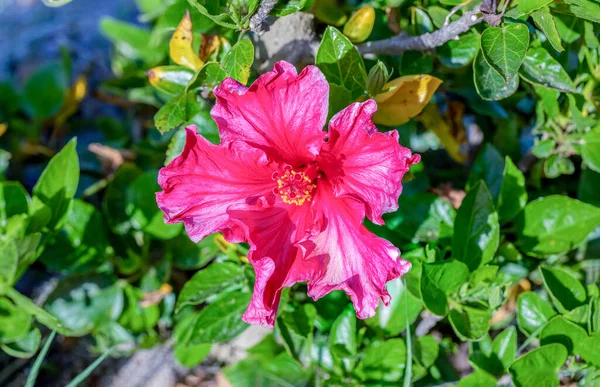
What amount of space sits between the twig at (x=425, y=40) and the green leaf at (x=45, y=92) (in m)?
1.54

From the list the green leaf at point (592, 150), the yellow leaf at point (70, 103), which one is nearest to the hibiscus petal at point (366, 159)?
the green leaf at point (592, 150)

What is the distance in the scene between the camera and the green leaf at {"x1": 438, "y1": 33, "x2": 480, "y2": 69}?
1574 millimetres

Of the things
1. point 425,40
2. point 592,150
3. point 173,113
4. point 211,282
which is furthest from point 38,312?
point 592,150

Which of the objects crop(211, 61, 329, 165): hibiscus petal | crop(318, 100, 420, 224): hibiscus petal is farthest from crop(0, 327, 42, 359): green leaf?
crop(318, 100, 420, 224): hibiscus petal

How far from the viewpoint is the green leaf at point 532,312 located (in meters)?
1.60

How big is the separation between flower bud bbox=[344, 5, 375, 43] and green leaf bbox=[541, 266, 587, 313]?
0.79m

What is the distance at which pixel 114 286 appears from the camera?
6.49ft

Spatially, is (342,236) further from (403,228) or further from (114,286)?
(114,286)

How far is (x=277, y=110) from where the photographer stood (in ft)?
4.29

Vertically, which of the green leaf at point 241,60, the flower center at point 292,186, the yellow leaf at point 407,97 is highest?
the green leaf at point 241,60

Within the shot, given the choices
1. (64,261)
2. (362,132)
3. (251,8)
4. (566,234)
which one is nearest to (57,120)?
(64,261)

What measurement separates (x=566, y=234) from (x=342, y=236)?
2.31 ft

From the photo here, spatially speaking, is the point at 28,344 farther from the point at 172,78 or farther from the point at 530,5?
the point at 530,5

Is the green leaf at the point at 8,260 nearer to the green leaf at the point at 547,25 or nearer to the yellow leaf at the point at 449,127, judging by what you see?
the yellow leaf at the point at 449,127
